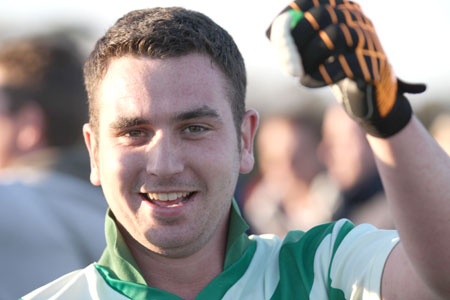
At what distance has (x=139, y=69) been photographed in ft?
8.51

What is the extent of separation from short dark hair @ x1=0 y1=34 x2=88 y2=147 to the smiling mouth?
73.8 inches

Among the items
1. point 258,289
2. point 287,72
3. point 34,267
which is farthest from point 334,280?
point 34,267

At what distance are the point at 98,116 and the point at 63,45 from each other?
6.08 ft

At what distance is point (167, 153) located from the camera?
2502 millimetres

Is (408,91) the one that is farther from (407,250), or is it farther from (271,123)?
(271,123)

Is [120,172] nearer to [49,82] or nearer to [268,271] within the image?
[268,271]

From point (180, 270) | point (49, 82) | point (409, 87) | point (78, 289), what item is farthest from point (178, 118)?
point (49, 82)

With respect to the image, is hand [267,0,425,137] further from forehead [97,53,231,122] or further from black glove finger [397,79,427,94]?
forehead [97,53,231,122]

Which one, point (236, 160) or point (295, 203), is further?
point (295, 203)

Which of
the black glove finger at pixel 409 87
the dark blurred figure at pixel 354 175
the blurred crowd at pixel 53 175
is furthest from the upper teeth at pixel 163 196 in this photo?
the dark blurred figure at pixel 354 175

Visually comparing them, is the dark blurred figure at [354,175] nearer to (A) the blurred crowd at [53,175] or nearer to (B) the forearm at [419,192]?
(A) the blurred crowd at [53,175]

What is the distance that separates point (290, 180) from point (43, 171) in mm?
3326

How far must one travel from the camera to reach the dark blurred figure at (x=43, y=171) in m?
3.49

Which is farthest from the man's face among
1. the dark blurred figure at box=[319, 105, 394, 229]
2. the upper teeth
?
the dark blurred figure at box=[319, 105, 394, 229]
